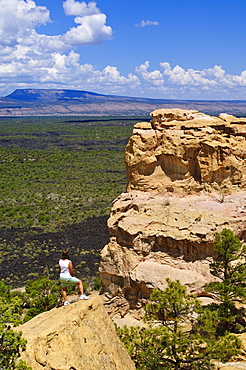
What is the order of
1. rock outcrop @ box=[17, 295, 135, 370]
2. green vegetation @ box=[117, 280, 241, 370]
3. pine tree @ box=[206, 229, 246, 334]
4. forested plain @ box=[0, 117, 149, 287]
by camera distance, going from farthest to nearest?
forested plain @ box=[0, 117, 149, 287] < pine tree @ box=[206, 229, 246, 334] < green vegetation @ box=[117, 280, 241, 370] < rock outcrop @ box=[17, 295, 135, 370]

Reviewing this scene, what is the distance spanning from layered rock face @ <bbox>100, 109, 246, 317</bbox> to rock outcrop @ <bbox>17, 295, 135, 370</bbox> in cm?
793

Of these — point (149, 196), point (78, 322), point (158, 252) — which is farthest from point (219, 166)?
point (78, 322)

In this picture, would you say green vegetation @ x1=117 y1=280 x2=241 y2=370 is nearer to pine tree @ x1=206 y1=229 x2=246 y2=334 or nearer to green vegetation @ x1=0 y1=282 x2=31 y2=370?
pine tree @ x1=206 y1=229 x2=246 y2=334

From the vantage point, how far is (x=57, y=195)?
7100cm

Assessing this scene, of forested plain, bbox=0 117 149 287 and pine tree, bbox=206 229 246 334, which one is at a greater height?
pine tree, bbox=206 229 246 334

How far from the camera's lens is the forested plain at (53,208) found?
4075 centimetres

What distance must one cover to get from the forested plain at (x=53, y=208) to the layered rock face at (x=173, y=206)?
1591 centimetres

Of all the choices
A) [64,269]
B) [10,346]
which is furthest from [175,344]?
[10,346]

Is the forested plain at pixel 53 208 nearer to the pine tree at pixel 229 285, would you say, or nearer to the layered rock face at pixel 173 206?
the layered rock face at pixel 173 206

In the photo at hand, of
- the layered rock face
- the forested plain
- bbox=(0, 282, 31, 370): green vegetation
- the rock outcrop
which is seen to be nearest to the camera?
bbox=(0, 282, 31, 370): green vegetation

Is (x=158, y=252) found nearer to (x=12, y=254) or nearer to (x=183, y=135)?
(x=183, y=135)

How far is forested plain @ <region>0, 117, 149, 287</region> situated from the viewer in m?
40.8

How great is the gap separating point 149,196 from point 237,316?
26.3 feet

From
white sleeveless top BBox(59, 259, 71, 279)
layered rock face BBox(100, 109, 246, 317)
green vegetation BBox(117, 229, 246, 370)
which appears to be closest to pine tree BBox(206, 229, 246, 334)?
green vegetation BBox(117, 229, 246, 370)
